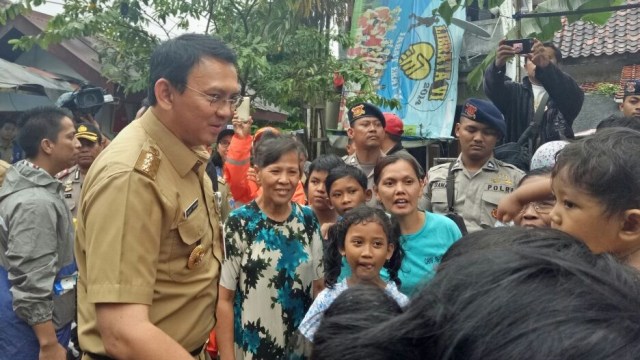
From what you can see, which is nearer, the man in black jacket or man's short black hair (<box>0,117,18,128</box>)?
the man in black jacket

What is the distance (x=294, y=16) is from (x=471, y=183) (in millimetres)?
4145

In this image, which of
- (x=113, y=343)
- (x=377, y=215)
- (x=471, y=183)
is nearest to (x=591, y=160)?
(x=113, y=343)

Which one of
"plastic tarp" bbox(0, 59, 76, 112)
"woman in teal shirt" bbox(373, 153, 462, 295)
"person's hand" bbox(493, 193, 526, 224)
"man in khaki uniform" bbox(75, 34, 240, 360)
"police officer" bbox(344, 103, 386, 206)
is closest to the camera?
"man in khaki uniform" bbox(75, 34, 240, 360)

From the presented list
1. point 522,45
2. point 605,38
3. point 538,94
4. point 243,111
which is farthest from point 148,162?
point 605,38

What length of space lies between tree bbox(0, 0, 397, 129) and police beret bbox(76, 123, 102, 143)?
1930 millimetres

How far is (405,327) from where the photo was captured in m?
0.64

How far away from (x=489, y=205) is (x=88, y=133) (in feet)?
9.12

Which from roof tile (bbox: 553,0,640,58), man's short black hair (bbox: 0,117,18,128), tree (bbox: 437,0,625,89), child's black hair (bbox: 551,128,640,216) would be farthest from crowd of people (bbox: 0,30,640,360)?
roof tile (bbox: 553,0,640,58)

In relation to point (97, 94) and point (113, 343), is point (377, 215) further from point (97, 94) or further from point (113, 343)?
point (97, 94)

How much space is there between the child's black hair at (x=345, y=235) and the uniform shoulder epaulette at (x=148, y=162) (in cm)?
131

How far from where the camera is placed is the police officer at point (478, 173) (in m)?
3.55

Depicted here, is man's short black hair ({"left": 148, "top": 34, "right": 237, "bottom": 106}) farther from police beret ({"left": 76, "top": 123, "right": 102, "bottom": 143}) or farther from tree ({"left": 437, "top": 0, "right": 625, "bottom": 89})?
police beret ({"left": 76, "top": 123, "right": 102, "bottom": 143})

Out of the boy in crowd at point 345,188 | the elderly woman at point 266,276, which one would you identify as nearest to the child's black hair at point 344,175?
the boy in crowd at point 345,188

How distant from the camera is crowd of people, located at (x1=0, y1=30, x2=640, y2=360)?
643 mm
